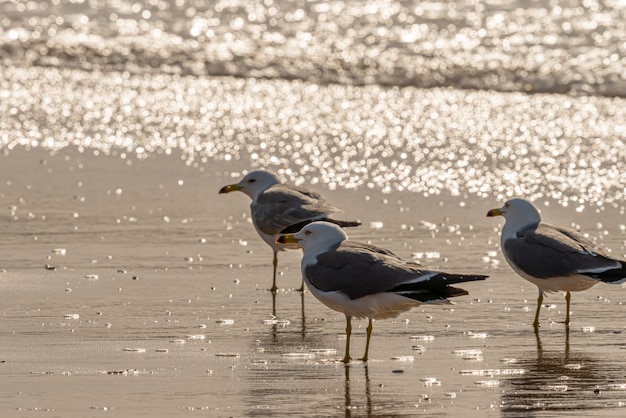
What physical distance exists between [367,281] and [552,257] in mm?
1526

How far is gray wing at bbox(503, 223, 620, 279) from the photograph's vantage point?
334 inches

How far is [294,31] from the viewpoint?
26.0 metres

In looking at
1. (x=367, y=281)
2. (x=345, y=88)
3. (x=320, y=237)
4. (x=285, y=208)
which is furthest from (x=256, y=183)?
(x=345, y=88)

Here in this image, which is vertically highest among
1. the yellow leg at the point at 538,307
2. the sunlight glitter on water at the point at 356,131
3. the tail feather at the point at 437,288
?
the sunlight glitter on water at the point at 356,131

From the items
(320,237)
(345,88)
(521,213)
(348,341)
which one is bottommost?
(348,341)

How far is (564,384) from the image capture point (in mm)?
7164

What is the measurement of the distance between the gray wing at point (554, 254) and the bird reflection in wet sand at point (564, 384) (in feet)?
2.18

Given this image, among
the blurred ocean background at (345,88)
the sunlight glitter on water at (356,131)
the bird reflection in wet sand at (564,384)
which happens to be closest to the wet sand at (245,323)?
the bird reflection in wet sand at (564,384)

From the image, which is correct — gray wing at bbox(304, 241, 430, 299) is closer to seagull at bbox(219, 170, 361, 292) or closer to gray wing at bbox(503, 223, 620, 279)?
gray wing at bbox(503, 223, 620, 279)

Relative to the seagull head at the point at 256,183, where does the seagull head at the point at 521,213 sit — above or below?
below

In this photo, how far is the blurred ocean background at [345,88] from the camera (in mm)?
14242

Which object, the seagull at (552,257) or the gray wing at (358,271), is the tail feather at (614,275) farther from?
the gray wing at (358,271)

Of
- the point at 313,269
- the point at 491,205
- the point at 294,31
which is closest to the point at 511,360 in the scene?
the point at 313,269

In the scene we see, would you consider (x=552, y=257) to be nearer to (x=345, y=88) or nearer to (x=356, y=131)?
(x=356, y=131)
